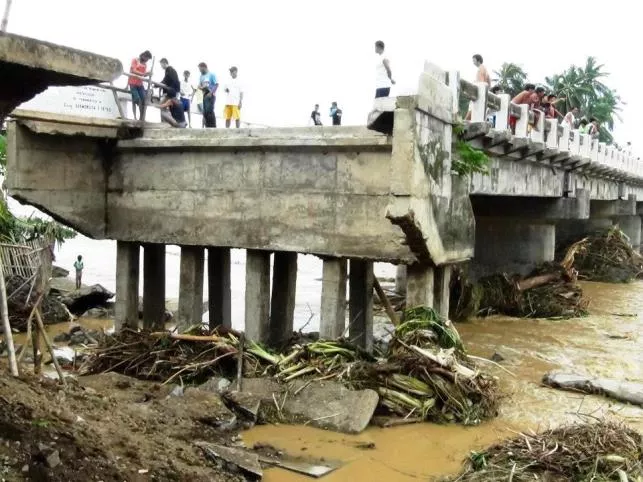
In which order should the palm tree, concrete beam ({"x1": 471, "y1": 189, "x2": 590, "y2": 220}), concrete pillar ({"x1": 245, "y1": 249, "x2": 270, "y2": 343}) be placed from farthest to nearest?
the palm tree, concrete beam ({"x1": 471, "y1": 189, "x2": 590, "y2": 220}), concrete pillar ({"x1": 245, "y1": 249, "x2": 270, "y2": 343})

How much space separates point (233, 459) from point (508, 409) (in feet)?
13.4

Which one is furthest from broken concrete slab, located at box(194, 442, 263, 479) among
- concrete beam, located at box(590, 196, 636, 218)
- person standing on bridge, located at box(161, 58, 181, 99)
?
concrete beam, located at box(590, 196, 636, 218)

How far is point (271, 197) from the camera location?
9.07 metres

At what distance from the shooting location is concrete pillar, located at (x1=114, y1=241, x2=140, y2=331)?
1029 centimetres

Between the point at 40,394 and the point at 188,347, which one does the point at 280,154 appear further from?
the point at 40,394

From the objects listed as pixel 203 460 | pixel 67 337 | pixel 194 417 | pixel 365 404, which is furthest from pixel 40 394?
pixel 67 337

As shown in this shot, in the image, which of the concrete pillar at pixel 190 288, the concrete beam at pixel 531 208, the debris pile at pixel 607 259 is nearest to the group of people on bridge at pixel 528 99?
the concrete beam at pixel 531 208

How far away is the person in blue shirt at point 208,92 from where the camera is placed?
40.4 feet

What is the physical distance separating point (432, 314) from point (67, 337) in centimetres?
680

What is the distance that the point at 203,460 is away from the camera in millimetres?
5453

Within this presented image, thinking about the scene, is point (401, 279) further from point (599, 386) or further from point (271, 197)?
point (271, 197)

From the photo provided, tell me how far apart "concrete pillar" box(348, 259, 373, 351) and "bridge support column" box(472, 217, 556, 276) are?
9374mm

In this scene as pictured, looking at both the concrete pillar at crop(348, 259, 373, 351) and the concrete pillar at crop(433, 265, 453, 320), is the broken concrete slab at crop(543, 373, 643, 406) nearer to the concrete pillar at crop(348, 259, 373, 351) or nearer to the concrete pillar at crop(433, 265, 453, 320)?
the concrete pillar at crop(433, 265, 453, 320)

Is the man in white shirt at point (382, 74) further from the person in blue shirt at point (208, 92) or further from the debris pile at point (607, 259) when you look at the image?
the debris pile at point (607, 259)
